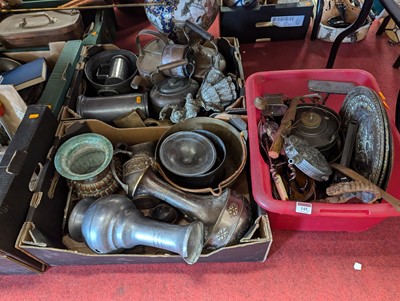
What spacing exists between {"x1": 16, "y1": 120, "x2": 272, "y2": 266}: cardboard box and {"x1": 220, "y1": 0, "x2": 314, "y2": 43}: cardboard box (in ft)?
2.50

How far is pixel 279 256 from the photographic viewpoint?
1020 mm

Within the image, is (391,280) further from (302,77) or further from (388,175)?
(302,77)

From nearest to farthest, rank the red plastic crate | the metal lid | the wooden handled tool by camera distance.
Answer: the red plastic crate < the wooden handled tool < the metal lid

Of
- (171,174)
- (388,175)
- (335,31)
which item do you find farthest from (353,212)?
(335,31)

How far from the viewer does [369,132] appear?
938 mm

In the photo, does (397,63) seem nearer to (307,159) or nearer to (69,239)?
(307,159)

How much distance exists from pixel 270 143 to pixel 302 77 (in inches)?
12.1

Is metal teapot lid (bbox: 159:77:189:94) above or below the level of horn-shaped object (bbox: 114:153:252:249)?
above

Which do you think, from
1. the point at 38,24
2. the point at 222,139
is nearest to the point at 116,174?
the point at 222,139

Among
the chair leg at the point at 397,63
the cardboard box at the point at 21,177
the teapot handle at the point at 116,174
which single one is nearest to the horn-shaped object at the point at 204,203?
the teapot handle at the point at 116,174

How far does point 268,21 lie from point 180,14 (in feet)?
1.64

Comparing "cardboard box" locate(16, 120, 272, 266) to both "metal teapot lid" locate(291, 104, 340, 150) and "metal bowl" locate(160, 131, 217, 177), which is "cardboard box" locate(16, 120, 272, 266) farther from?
"metal teapot lid" locate(291, 104, 340, 150)

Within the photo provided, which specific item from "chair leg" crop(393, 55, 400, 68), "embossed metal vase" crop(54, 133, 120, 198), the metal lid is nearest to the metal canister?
"embossed metal vase" crop(54, 133, 120, 198)

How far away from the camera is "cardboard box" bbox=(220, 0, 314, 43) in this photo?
150cm
